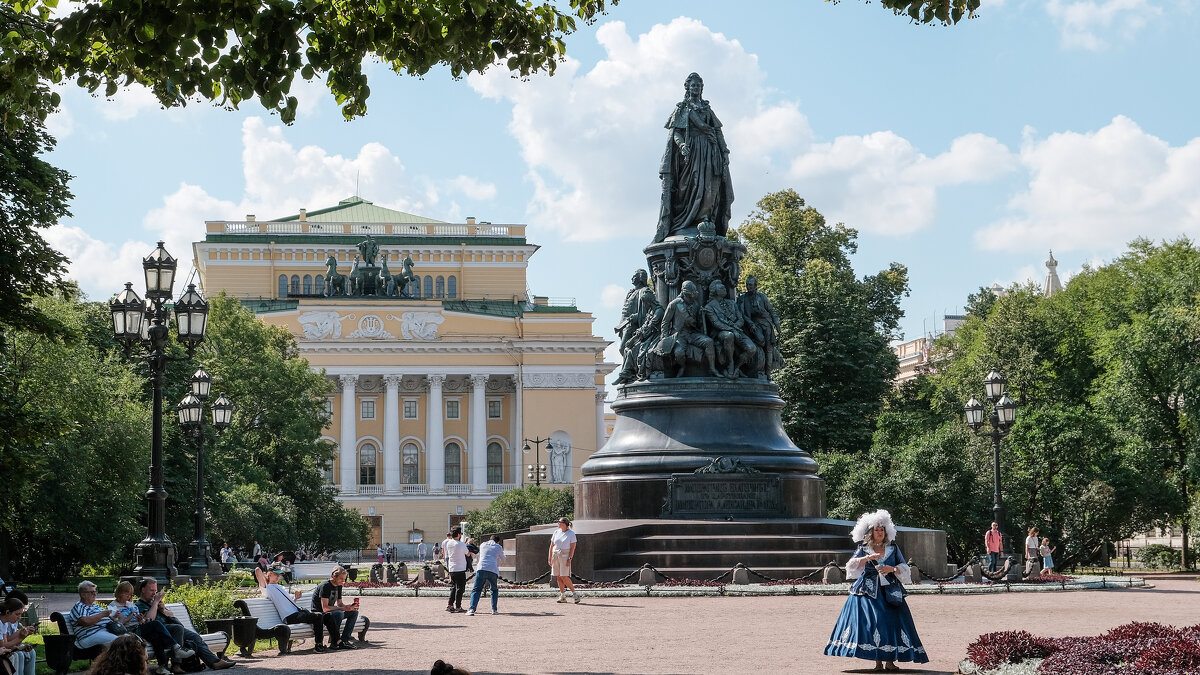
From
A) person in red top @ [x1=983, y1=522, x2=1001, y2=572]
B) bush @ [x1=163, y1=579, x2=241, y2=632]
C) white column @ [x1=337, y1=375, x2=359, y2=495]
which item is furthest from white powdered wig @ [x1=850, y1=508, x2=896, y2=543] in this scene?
white column @ [x1=337, y1=375, x2=359, y2=495]

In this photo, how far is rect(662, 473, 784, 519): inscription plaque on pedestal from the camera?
25094 mm

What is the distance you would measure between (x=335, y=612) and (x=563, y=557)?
18.8ft

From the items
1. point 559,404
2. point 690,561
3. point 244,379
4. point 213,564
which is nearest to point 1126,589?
point 690,561

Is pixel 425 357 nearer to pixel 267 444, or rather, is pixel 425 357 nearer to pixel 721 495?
pixel 267 444

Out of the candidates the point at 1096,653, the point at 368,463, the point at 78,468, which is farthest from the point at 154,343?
the point at 368,463

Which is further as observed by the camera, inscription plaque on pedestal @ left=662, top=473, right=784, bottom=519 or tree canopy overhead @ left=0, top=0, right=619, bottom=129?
inscription plaque on pedestal @ left=662, top=473, right=784, bottom=519

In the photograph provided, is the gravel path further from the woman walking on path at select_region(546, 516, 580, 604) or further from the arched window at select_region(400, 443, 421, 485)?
the arched window at select_region(400, 443, 421, 485)

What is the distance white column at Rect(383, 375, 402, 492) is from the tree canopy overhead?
81.7 m

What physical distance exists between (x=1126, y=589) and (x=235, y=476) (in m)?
33.1

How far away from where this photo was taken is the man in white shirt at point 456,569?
824 inches

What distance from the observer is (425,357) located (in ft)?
306

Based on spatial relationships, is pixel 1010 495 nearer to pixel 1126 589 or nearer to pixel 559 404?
pixel 1126 589

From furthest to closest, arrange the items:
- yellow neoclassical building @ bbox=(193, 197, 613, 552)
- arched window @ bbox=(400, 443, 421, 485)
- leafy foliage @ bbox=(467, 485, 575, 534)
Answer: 1. arched window @ bbox=(400, 443, 421, 485)
2. yellow neoclassical building @ bbox=(193, 197, 613, 552)
3. leafy foliage @ bbox=(467, 485, 575, 534)

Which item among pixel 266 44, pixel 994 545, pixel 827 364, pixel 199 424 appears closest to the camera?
pixel 266 44
